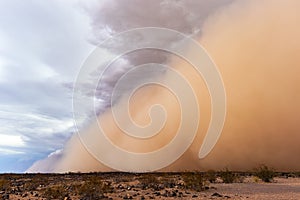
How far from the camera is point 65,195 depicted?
19.8 meters

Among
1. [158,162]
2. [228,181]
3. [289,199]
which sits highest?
[158,162]

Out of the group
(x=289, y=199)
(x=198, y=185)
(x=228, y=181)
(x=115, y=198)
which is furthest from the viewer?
(x=228, y=181)

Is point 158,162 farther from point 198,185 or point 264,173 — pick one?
point 198,185

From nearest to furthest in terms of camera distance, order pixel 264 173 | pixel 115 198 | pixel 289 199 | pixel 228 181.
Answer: pixel 289 199 → pixel 115 198 → pixel 228 181 → pixel 264 173

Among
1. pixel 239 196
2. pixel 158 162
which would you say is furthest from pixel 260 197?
pixel 158 162

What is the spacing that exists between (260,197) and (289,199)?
1.44 metres

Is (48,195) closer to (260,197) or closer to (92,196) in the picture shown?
(92,196)

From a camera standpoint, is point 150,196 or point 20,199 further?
point 20,199

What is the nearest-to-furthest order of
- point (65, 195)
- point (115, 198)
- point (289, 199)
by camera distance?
1. point (289, 199)
2. point (115, 198)
3. point (65, 195)

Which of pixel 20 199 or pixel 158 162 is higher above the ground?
pixel 158 162

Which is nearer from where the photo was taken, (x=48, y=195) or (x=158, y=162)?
(x=48, y=195)

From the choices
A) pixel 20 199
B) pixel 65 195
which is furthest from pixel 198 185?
pixel 20 199

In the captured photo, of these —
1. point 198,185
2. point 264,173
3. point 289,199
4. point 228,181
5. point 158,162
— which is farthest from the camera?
point 158,162

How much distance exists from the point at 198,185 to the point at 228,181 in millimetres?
7279
